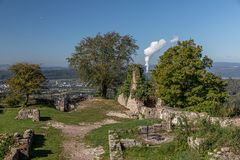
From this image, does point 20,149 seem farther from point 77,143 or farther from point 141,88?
point 141,88

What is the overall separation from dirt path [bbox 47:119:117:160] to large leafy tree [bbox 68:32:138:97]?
16476 millimetres

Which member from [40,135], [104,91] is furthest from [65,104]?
[40,135]

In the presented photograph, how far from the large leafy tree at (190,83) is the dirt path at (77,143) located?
21.8 feet

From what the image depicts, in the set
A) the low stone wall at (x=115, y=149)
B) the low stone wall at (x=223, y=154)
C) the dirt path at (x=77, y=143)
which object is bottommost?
the dirt path at (x=77, y=143)

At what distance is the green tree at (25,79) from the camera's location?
125 ft

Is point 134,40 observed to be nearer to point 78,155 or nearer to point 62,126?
point 62,126

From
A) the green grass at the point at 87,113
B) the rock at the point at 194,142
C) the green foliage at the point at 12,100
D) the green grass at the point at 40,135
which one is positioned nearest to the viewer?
the rock at the point at 194,142

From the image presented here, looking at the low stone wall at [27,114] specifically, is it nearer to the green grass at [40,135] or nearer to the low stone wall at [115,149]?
the green grass at [40,135]

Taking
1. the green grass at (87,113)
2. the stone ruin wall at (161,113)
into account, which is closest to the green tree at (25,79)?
the green grass at (87,113)

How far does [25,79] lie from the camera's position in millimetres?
38375

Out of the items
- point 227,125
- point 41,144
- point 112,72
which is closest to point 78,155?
point 41,144

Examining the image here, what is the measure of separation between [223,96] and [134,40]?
19.8m

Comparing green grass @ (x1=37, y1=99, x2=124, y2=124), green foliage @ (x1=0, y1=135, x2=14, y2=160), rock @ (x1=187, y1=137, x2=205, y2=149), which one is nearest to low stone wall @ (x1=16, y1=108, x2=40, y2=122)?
green grass @ (x1=37, y1=99, x2=124, y2=124)

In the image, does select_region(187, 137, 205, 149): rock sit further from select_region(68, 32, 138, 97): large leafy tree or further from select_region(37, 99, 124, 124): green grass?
select_region(68, 32, 138, 97): large leafy tree
